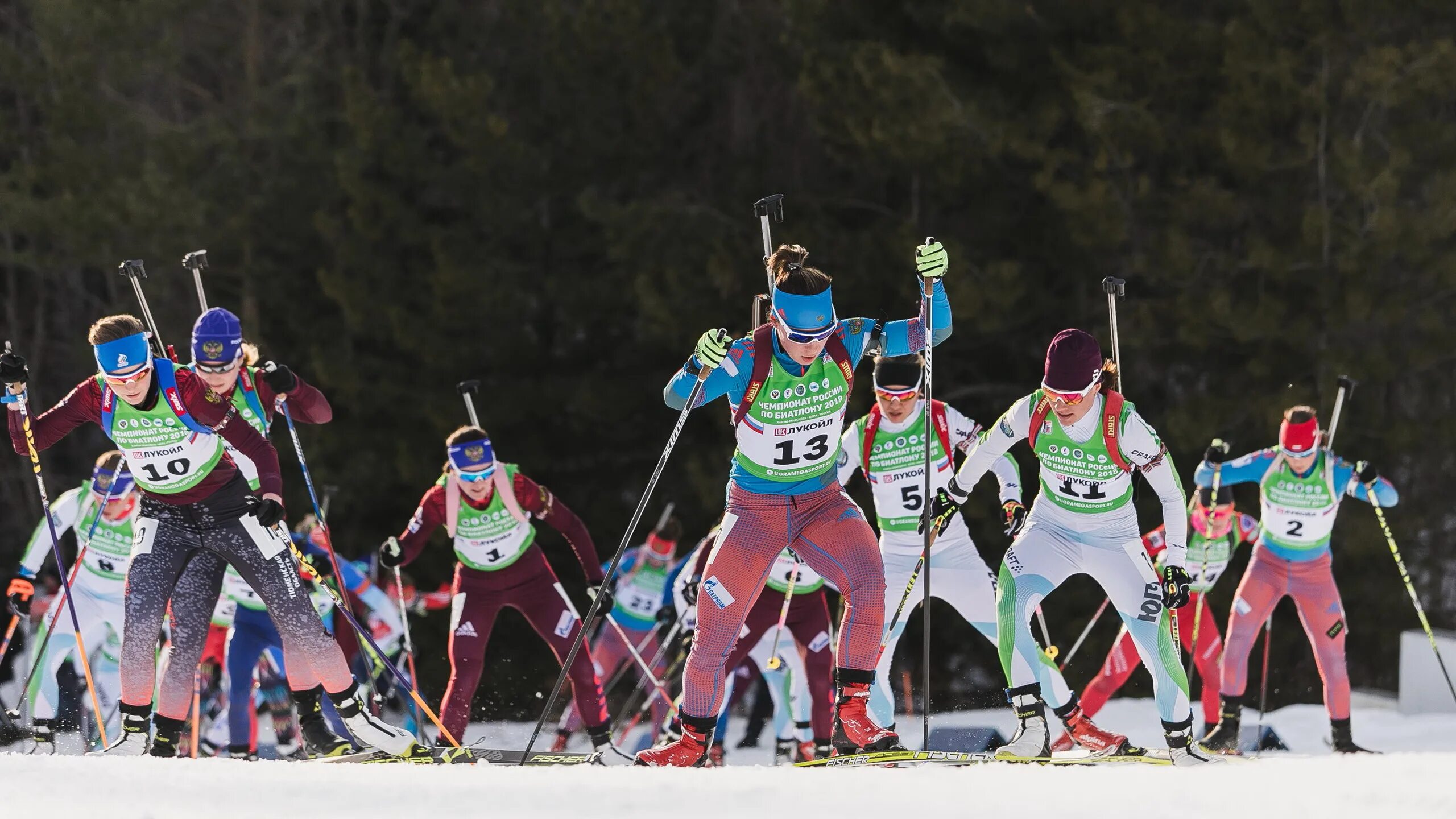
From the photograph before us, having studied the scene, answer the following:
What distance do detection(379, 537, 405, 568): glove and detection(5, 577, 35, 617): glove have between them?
1.50 meters

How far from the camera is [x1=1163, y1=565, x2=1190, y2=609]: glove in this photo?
223 inches

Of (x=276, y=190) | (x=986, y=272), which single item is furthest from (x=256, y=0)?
(x=986, y=272)

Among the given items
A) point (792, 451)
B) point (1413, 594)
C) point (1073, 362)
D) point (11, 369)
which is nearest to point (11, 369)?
point (11, 369)

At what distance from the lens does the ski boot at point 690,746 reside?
535cm

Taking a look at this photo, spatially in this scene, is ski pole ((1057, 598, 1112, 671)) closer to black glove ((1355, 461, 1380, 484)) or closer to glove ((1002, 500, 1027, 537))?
glove ((1002, 500, 1027, 537))

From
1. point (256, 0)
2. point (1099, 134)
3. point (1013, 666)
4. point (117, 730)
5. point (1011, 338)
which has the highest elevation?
point (256, 0)

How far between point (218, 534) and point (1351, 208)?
10.1 metres

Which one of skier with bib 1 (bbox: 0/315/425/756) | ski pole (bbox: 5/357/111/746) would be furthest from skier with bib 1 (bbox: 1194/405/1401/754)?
ski pole (bbox: 5/357/111/746)

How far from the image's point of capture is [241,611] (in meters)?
7.79

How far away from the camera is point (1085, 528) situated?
19.4ft

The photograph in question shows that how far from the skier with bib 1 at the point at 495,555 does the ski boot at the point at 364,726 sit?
1.40m

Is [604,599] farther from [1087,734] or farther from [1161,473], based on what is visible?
[1161,473]

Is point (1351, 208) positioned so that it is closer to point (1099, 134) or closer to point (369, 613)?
point (1099, 134)

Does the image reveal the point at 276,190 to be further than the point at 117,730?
Yes
